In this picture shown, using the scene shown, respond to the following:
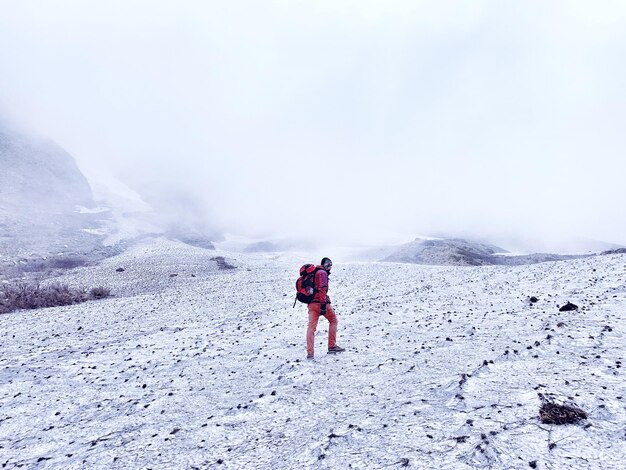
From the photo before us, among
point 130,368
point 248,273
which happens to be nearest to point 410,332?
point 130,368

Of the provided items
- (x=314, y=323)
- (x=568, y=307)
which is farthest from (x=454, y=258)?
(x=314, y=323)

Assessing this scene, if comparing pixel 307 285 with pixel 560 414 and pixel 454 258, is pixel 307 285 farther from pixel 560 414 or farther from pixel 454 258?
pixel 454 258

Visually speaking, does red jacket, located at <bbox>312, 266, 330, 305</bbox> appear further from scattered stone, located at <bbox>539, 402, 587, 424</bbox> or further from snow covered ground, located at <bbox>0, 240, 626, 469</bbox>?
scattered stone, located at <bbox>539, 402, 587, 424</bbox>

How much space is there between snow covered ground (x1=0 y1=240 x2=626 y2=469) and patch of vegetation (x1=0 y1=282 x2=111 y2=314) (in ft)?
12.4

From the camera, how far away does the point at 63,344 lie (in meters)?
18.4

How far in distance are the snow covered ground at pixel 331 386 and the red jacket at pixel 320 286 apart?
215cm

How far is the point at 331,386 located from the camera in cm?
1130

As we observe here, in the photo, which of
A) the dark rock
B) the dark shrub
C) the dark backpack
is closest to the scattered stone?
the dark backpack

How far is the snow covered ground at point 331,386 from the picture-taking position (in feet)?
25.0

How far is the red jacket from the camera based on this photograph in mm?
13477

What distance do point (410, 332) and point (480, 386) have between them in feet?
22.2

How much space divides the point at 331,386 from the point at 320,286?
133 inches

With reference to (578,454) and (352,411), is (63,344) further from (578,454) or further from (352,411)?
(578,454)

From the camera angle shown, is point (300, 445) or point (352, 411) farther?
point (352, 411)
